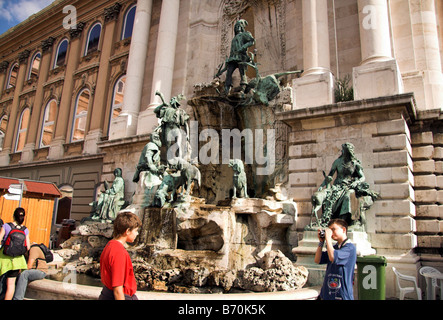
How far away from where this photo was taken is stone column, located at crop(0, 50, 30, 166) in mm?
24984

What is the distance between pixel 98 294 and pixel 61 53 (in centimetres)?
2330

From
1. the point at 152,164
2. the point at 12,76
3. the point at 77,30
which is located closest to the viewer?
the point at 152,164

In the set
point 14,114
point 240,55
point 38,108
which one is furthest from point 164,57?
point 14,114

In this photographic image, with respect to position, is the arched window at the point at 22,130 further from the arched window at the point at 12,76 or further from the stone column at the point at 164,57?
the stone column at the point at 164,57

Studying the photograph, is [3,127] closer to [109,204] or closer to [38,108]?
[38,108]

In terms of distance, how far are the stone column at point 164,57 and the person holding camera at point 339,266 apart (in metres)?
12.0

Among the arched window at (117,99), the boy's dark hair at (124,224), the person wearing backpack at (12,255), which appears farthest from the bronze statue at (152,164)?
the arched window at (117,99)

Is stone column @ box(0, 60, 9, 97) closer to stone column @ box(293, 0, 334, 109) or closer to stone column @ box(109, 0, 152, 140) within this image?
stone column @ box(109, 0, 152, 140)

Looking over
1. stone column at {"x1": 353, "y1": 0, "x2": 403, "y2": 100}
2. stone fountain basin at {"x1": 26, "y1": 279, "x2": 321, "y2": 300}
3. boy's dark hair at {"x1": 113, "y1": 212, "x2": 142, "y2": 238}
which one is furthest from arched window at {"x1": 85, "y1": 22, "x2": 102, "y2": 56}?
boy's dark hair at {"x1": 113, "y1": 212, "x2": 142, "y2": 238}

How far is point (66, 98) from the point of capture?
22.0 meters

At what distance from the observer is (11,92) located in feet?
89.4

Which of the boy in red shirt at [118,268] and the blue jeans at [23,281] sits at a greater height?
the boy in red shirt at [118,268]

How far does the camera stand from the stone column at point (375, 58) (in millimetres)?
9375
